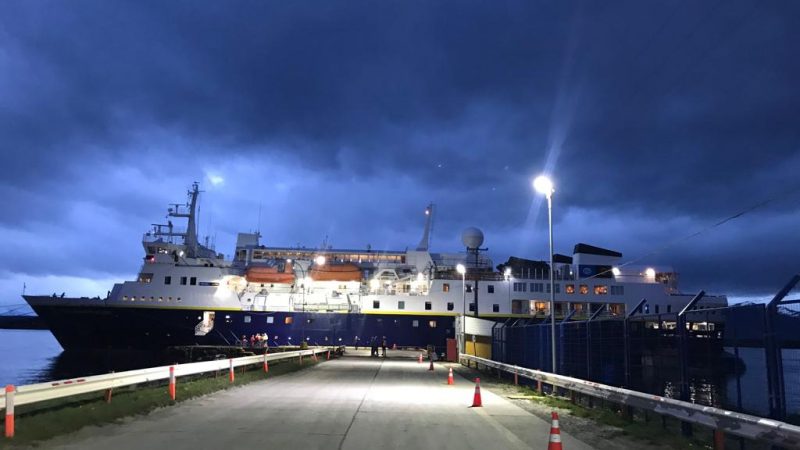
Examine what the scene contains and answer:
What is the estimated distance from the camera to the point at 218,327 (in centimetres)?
5762

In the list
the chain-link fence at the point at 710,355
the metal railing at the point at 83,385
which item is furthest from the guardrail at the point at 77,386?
the chain-link fence at the point at 710,355

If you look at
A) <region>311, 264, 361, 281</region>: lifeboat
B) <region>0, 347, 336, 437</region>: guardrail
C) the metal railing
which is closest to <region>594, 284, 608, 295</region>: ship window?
<region>311, 264, 361, 281</region>: lifeboat

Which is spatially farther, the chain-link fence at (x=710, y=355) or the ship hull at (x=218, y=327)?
the ship hull at (x=218, y=327)

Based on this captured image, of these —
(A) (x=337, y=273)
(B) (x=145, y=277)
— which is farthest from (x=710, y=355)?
(B) (x=145, y=277)

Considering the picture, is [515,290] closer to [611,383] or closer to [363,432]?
[611,383]

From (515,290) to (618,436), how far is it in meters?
50.9

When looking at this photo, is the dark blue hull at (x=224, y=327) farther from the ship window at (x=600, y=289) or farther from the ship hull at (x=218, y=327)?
the ship window at (x=600, y=289)

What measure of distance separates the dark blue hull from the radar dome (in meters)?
9.34

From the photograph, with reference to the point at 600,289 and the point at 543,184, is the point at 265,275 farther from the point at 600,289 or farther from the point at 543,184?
the point at 543,184

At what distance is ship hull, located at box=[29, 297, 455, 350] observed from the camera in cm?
5569

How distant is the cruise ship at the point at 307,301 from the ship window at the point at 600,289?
105 mm

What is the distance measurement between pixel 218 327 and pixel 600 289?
39145 mm

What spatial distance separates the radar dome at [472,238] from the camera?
63656 millimetres

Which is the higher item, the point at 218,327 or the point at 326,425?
the point at 218,327
